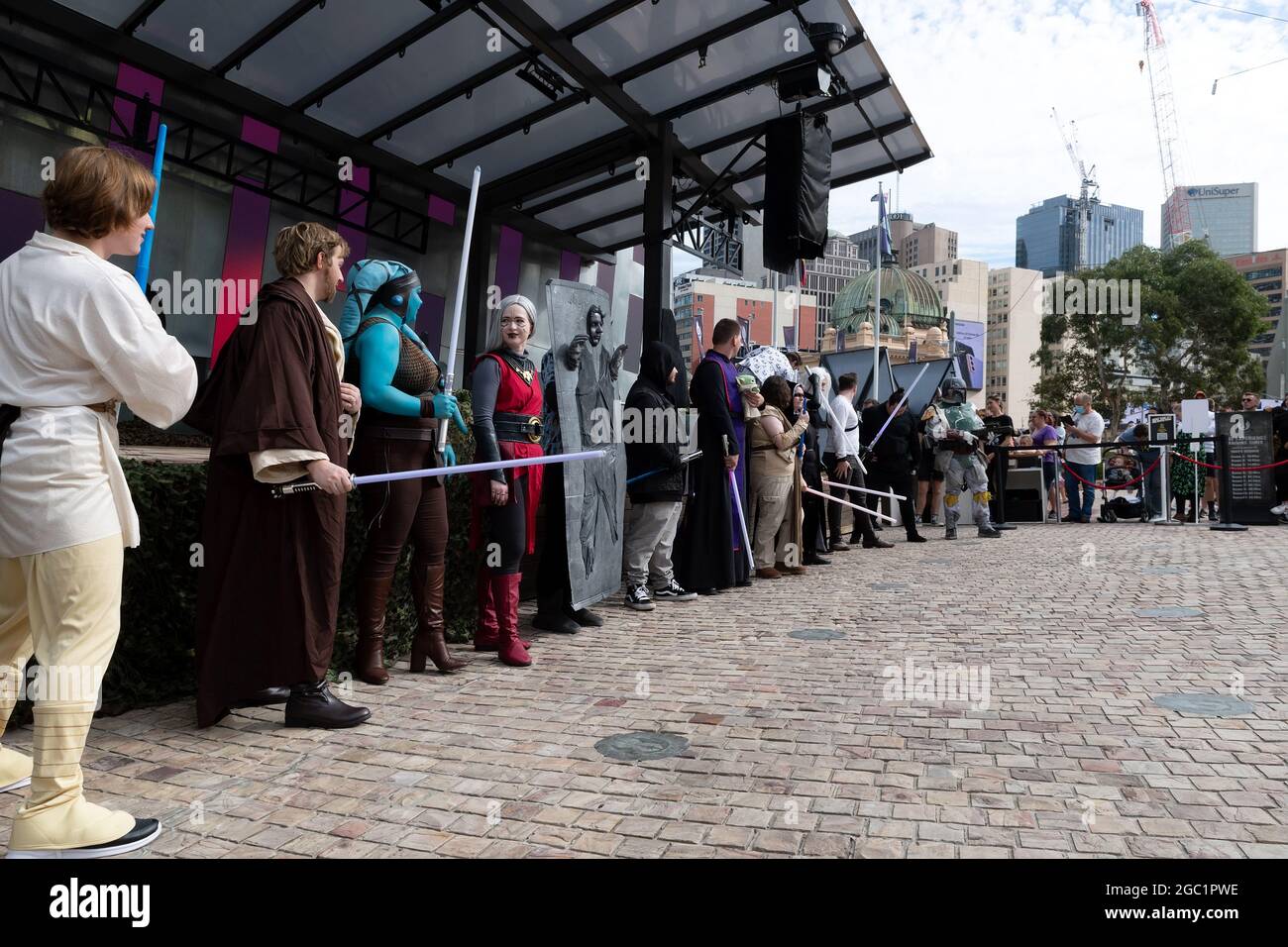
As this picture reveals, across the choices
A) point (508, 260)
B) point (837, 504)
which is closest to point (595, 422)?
point (837, 504)

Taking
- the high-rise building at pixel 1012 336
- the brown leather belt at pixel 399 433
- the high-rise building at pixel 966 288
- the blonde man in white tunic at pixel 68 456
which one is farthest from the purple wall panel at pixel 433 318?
the high-rise building at pixel 966 288

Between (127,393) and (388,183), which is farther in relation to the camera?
(388,183)

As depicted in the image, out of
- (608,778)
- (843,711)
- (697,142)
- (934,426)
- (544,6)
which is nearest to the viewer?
(608,778)

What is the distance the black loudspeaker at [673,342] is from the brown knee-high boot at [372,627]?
3.21 m

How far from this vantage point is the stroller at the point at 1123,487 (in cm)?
1309

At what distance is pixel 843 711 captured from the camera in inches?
146

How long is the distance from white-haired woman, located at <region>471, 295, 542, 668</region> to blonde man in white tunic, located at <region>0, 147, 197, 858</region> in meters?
2.35

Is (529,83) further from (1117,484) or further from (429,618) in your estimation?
(1117,484)

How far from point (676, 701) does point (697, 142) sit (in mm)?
10594

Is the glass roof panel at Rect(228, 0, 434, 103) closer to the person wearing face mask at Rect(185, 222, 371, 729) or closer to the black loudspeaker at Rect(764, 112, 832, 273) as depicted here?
the black loudspeaker at Rect(764, 112, 832, 273)

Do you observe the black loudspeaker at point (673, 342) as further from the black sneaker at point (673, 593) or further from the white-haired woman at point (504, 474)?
the white-haired woman at point (504, 474)

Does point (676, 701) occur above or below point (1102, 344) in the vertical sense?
below
